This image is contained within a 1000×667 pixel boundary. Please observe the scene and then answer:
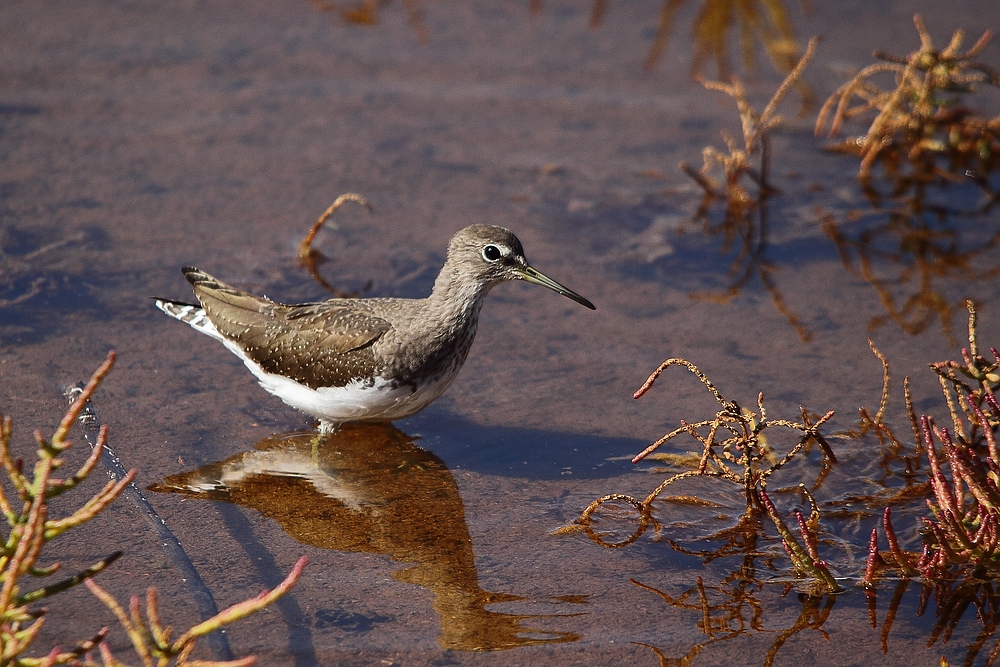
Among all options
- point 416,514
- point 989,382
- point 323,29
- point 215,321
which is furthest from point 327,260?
point 989,382

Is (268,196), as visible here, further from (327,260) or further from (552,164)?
(552,164)

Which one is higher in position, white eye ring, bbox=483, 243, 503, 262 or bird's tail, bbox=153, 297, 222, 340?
white eye ring, bbox=483, 243, 503, 262

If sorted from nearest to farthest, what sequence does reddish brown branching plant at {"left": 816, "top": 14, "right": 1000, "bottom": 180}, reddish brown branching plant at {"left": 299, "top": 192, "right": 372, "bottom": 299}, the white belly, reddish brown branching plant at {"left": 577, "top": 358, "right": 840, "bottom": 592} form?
reddish brown branching plant at {"left": 577, "top": 358, "right": 840, "bottom": 592} < the white belly < reddish brown branching plant at {"left": 299, "top": 192, "right": 372, "bottom": 299} < reddish brown branching plant at {"left": 816, "top": 14, "right": 1000, "bottom": 180}

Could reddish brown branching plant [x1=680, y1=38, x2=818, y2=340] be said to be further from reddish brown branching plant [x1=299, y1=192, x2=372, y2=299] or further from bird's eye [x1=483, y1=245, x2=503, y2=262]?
reddish brown branching plant [x1=299, y1=192, x2=372, y2=299]

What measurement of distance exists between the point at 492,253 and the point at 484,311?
4.93ft

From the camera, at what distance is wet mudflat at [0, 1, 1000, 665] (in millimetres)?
4973

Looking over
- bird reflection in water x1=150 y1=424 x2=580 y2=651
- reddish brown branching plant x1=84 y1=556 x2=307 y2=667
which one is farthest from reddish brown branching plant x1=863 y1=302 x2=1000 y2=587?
reddish brown branching plant x1=84 y1=556 x2=307 y2=667

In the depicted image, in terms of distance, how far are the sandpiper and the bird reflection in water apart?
0.91 ft

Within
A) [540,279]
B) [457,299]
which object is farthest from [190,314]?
[540,279]

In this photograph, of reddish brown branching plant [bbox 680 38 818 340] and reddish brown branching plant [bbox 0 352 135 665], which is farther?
reddish brown branching plant [bbox 680 38 818 340]

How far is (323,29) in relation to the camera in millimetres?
10555

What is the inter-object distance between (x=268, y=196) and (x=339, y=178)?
63 centimetres

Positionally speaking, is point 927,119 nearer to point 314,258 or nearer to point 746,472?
point 746,472

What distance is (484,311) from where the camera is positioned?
764 cm
